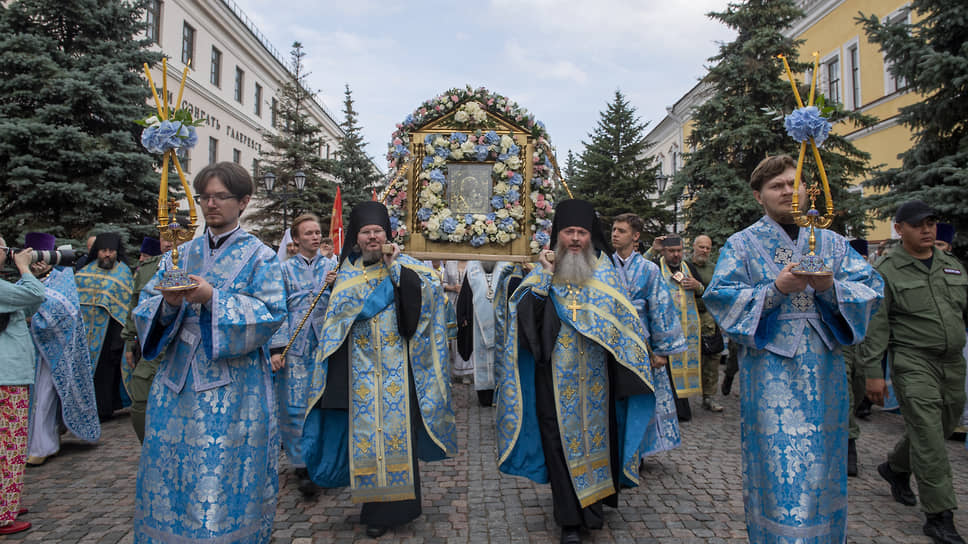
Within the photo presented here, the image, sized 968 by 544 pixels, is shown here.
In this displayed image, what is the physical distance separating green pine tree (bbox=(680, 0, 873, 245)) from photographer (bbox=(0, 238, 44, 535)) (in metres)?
17.8

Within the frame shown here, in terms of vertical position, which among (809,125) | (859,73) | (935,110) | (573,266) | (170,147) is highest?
(859,73)

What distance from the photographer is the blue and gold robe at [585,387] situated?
4379 millimetres

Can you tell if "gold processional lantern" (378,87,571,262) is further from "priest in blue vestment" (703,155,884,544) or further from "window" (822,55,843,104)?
"window" (822,55,843,104)

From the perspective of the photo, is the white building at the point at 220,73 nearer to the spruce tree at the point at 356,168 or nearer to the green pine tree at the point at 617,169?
the spruce tree at the point at 356,168

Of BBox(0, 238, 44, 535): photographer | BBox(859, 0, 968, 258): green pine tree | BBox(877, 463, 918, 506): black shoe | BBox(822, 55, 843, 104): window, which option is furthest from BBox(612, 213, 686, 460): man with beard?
BBox(822, 55, 843, 104): window

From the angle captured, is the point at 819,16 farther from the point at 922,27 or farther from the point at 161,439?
the point at 161,439

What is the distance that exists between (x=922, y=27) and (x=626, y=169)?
23246 mm

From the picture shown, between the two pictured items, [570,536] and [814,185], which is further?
[570,536]

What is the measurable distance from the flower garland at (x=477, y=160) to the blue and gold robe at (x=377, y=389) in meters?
2.31

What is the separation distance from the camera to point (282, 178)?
28.1 metres

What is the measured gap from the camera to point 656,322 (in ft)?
17.7

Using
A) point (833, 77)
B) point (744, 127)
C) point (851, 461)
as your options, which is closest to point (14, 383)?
point (851, 461)

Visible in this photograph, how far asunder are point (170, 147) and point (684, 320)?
271 inches

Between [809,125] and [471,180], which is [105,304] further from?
[809,125]
